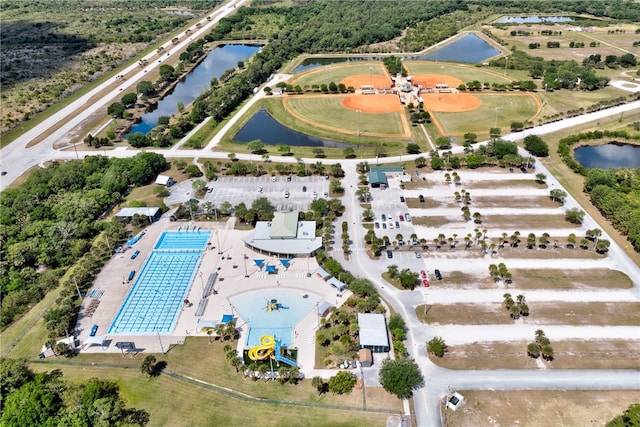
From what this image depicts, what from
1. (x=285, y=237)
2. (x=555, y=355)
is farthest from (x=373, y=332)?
(x=285, y=237)

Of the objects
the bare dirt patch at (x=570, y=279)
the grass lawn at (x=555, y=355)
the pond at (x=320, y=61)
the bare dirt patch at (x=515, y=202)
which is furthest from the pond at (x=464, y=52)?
the grass lawn at (x=555, y=355)

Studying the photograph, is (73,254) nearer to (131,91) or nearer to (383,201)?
(383,201)

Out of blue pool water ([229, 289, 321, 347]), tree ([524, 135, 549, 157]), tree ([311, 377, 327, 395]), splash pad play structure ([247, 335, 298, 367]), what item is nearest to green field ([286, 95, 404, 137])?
tree ([524, 135, 549, 157])

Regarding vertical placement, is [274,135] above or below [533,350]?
above

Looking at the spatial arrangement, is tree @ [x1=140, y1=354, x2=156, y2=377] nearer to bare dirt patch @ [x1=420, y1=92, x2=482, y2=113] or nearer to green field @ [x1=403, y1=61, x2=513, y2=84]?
bare dirt patch @ [x1=420, y1=92, x2=482, y2=113]

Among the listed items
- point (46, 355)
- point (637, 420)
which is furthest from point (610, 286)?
point (46, 355)

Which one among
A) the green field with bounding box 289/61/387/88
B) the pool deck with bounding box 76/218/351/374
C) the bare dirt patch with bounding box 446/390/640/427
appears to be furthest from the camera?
the green field with bounding box 289/61/387/88

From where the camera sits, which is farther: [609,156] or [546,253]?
[609,156]

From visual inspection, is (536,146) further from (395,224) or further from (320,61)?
(320,61)
